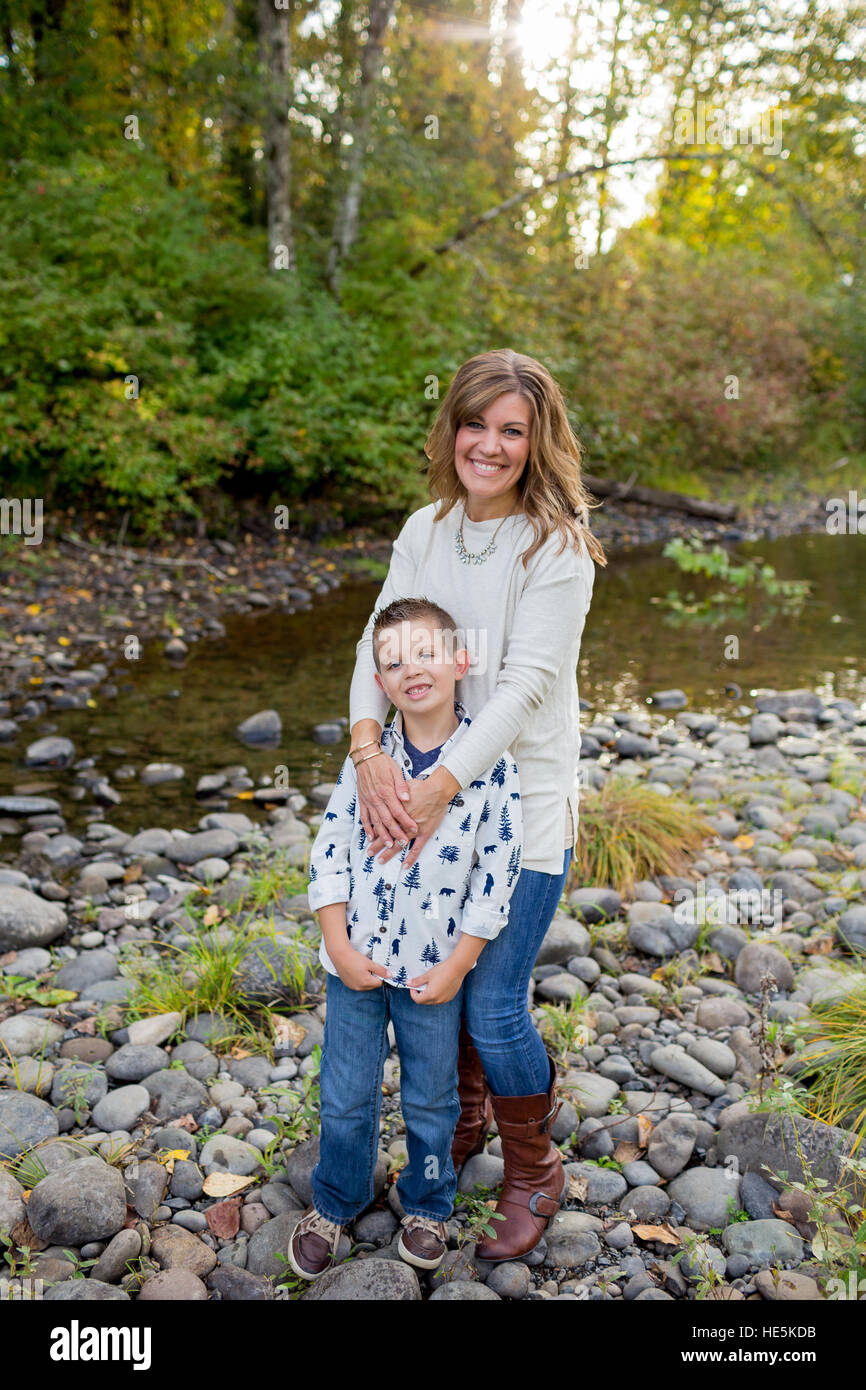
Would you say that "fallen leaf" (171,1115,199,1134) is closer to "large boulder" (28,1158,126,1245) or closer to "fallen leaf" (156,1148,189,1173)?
"fallen leaf" (156,1148,189,1173)

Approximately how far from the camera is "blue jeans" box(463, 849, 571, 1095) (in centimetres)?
208

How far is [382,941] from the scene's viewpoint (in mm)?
2072

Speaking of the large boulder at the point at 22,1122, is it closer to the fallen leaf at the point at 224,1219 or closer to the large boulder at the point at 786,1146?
the fallen leaf at the point at 224,1219

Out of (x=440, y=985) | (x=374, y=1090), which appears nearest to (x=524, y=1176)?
(x=374, y=1090)

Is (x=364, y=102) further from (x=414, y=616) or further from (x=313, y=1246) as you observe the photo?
(x=313, y=1246)

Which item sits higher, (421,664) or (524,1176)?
(421,664)

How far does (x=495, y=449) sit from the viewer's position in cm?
212

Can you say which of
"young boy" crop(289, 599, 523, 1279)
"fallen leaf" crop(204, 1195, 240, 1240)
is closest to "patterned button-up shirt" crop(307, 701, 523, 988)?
"young boy" crop(289, 599, 523, 1279)

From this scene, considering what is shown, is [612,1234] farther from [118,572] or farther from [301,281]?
[301,281]

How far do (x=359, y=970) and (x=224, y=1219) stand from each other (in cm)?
77

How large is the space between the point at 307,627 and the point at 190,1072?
5924 mm

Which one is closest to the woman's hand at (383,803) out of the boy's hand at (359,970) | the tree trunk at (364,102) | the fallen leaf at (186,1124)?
the boy's hand at (359,970)

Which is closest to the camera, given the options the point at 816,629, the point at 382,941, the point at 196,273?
the point at 382,941

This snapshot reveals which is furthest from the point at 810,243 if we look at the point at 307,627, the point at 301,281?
the point at 307,627
